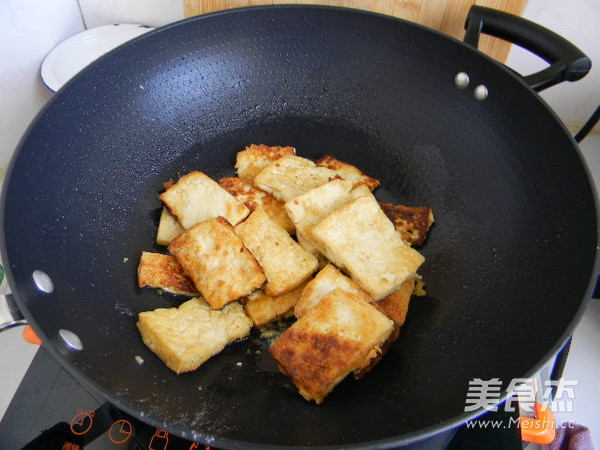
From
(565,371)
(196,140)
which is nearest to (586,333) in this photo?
(565,371)

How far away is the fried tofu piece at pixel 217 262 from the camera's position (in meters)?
0.97

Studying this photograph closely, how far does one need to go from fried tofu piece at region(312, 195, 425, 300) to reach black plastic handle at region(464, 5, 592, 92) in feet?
1.42

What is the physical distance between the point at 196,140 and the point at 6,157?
0.57m

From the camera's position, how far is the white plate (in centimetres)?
133

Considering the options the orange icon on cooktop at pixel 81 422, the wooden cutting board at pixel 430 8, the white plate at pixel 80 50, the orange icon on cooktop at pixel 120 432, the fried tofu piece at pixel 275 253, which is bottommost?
the orange icon on cooktop at pixel 81 422

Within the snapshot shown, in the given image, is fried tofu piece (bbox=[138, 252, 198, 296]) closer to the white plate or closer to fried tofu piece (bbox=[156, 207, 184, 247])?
fried tofu piece (bbox=[156, 207, 184, 247])

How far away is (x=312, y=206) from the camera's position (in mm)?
1073

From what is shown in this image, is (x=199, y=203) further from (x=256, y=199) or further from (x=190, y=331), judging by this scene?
(x=190, y=331)

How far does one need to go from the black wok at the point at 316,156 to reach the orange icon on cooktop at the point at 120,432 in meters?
0.11

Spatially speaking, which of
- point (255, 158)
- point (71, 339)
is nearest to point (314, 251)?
point (255, 158)

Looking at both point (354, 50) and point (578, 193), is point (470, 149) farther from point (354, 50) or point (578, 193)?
point (354, 50)

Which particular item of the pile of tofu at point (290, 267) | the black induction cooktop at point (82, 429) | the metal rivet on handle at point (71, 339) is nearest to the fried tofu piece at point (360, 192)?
the pile of tofu at point (290, 267)

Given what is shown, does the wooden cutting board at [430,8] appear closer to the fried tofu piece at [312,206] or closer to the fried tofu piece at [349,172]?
the fried tofu piece at [349,172]

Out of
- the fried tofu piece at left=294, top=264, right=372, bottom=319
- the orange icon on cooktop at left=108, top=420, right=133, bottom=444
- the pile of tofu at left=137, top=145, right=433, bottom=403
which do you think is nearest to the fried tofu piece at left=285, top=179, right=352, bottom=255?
the pile of tofu at left=137, top=145, right=433, bottom=403
